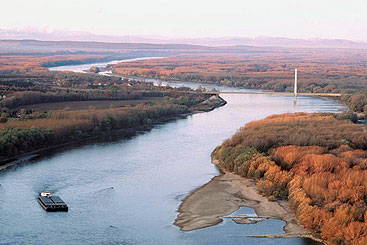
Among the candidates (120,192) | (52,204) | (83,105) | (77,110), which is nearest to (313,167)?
(120,192)

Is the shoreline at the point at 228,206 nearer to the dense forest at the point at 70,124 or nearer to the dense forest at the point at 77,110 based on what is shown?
the dense forest at the point at 70,124

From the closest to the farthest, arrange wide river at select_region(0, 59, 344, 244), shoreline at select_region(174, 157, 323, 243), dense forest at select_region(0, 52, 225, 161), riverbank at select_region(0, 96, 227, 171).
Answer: wide river at select_region(0, 59, 344, 244) < shoreline at select_region(174, 157, 323, 243) < riverbank at select_region(0, 96, 227, 171) < dense forest at select_region(0, 52, 225, 161)

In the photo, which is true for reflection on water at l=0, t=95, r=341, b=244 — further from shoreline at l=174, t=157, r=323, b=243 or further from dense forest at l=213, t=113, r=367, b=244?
dense forest at l=213, t=113, r=367, b=244

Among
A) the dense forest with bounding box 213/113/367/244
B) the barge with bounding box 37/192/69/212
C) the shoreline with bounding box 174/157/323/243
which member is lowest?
the shoreline with bounding box 174/157/323/243

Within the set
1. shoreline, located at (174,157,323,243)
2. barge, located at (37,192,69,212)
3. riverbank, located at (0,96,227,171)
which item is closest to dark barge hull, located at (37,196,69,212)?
barge, located at (37,192,69,212)

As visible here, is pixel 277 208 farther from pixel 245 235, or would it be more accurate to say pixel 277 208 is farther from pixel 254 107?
pixel 254 107

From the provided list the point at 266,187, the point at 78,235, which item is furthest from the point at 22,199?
the point at 266,187

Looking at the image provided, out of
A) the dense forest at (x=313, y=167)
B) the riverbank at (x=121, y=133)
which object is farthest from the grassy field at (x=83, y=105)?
the dense forest at (x=313, y=167)
